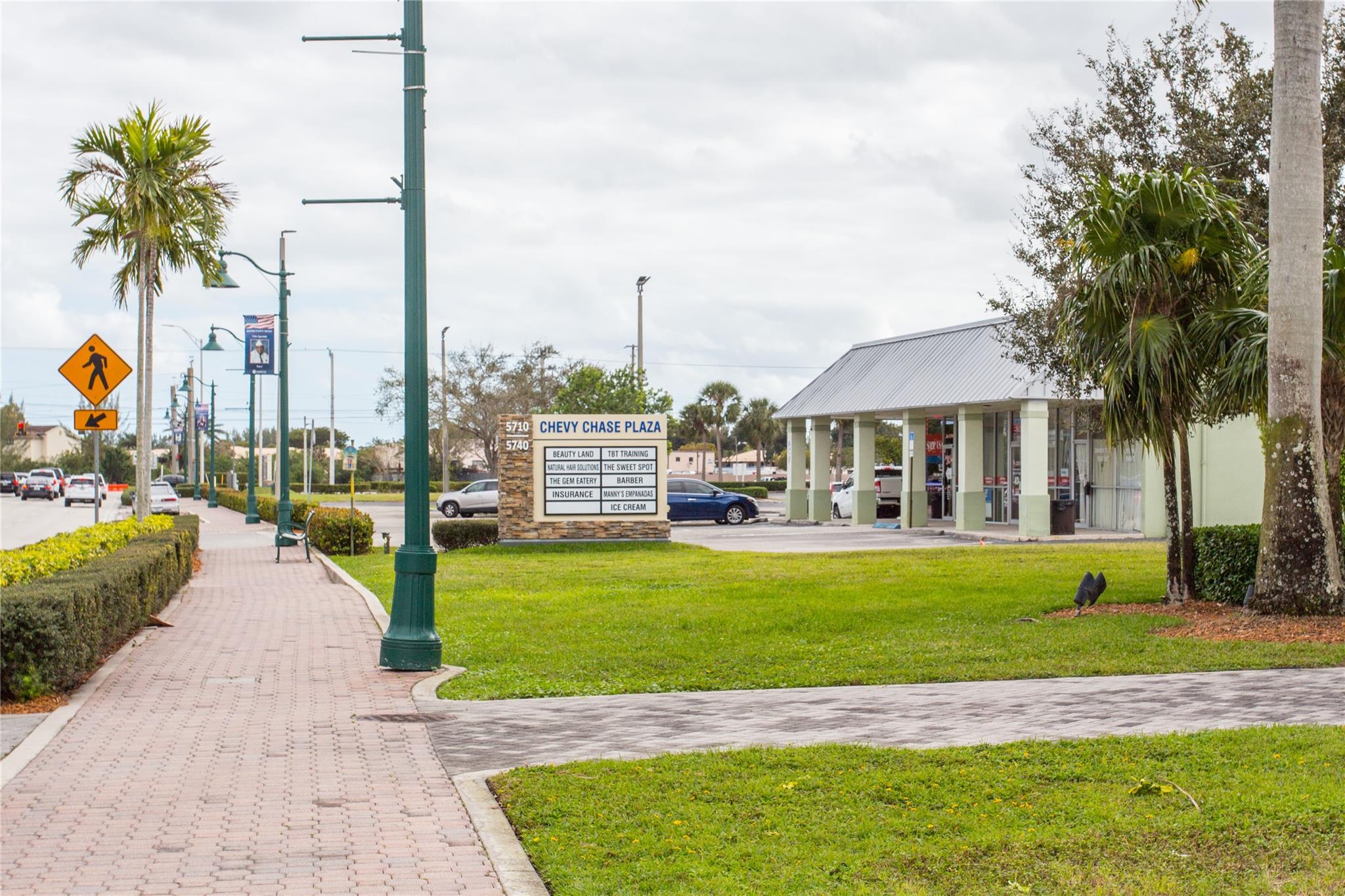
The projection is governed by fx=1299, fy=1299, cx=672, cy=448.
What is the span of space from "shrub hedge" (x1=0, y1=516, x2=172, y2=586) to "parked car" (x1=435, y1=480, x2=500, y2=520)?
2432 cm

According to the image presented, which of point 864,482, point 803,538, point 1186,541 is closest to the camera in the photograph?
point 1186,541

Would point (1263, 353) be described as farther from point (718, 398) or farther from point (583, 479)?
point (718, 398)

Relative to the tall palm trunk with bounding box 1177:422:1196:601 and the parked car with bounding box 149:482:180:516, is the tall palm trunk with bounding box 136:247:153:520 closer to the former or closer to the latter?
the tall palm trunk with bounding box 1177:422:1196:601

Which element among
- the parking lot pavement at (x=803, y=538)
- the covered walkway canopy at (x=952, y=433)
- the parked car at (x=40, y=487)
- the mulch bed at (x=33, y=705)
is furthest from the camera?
the parked car at (x=40, y=487)

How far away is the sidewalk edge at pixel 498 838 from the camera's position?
5340 millimetres

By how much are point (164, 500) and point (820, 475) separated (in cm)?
2253

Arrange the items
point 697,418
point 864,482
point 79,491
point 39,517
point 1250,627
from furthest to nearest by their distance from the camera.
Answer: point 697,418 < point 79,491 < point 39,517 < point 864,482 < point 1250,627

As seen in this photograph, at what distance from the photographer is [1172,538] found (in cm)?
1516

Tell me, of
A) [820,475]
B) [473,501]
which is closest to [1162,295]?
[820,475]

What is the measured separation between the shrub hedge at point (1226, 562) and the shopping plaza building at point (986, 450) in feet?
39.6

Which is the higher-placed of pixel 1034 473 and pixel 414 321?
pixel 414 321

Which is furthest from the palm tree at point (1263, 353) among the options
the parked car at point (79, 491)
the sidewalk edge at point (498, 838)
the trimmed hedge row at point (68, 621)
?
the parked car at point (79, 491)

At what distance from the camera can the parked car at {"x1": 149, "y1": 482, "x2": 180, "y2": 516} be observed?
141 feet

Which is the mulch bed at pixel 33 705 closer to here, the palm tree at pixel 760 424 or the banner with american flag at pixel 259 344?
the banner with american flag at pixel 259 344
